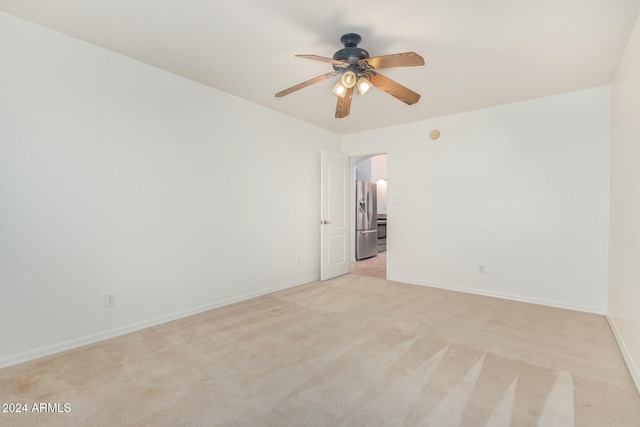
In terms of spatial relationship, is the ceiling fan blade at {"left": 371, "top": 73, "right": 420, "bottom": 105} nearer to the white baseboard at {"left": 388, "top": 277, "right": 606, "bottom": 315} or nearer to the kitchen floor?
the white baseboard at {"left": 388, "top": 277, "right": 606, "bottom": 315}

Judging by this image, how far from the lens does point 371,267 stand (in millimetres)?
5910

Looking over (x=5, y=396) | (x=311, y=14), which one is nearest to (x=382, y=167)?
(x=311, y=14)

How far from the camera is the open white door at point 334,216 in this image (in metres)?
4.75

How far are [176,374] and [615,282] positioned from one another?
382 centimetres

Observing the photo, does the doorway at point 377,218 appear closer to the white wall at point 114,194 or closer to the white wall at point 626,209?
the white wall at point 114,194

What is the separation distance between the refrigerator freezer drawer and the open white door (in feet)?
4.98

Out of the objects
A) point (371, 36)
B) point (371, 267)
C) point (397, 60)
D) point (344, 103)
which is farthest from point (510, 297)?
point (371, 36)

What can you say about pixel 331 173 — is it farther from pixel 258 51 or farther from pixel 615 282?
pixel 615 282

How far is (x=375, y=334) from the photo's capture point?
8.82 feet

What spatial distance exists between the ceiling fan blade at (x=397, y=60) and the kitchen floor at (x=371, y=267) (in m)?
3.59

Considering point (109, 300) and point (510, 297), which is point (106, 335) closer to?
point (109, 300)

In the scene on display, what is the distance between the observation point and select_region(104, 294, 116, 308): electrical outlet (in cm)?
261

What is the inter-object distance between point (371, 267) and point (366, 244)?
44.6 inches

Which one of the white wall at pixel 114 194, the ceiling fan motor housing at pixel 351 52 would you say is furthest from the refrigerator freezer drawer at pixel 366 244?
the ceiling fan motor housing at pixel 351 52
